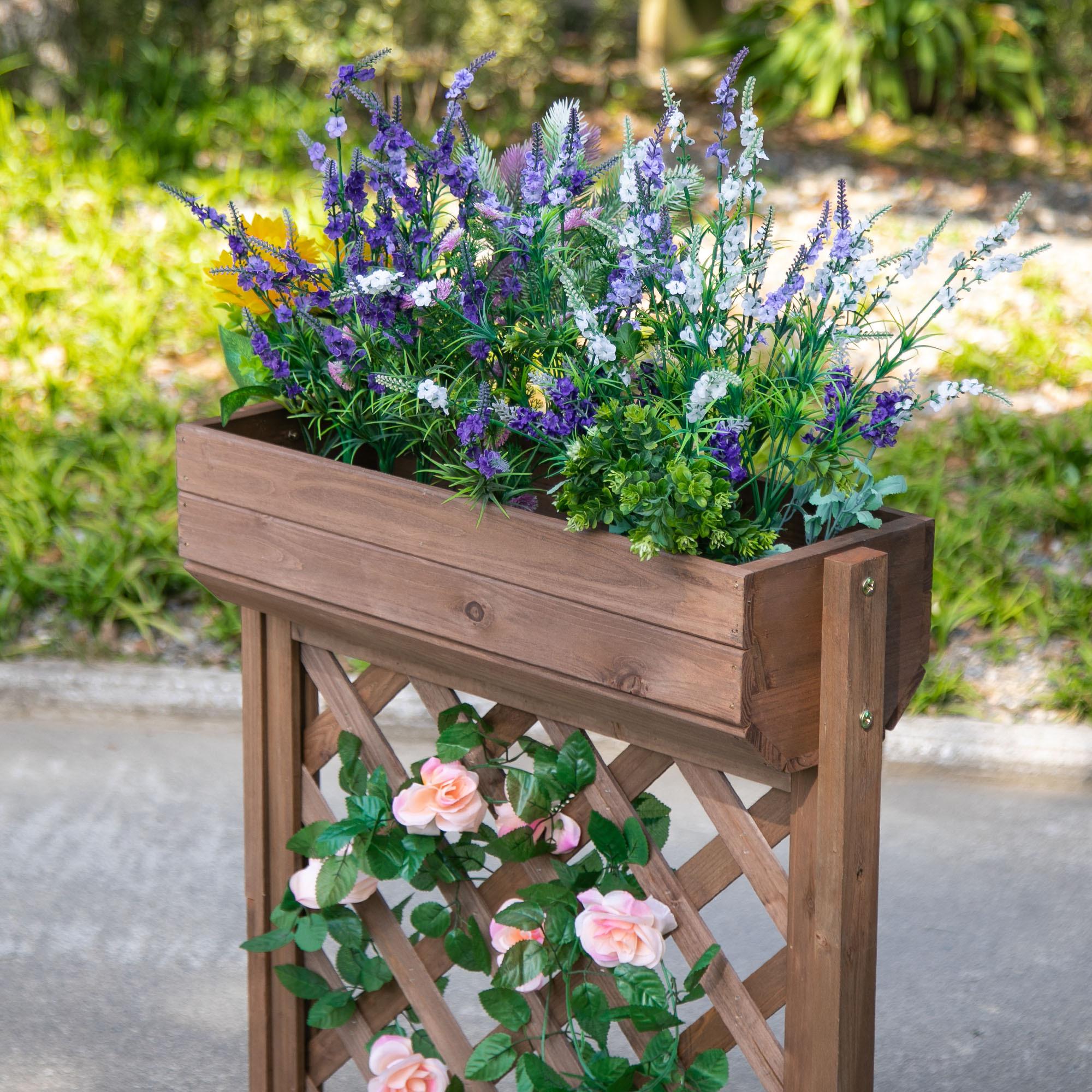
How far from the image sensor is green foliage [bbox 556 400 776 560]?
126 centimetres

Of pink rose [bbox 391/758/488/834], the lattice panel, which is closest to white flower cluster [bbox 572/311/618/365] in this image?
the lattice panel

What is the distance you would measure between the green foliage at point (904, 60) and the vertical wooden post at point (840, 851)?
22.8 ft

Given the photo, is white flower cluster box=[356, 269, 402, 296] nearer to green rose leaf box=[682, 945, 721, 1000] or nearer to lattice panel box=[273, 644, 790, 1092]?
lattice panel box=[273, 644, 790, 1092]

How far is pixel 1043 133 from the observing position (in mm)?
7809

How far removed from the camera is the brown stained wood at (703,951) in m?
1.49

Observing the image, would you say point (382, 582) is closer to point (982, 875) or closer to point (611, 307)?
point (611, 307)

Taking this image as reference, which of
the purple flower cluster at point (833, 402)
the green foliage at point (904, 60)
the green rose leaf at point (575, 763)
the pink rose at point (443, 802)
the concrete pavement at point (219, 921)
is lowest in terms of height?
the concrete pavement at point (219, 921)

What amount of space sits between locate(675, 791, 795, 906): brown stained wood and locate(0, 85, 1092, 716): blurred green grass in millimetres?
1939

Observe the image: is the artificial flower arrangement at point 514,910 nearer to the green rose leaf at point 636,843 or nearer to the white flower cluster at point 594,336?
the green rose leaf at point 636,843

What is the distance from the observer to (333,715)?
1754 mm

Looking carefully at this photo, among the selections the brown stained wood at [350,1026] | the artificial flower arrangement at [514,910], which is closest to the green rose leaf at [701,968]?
the artificial flower arrangement at [514,910]

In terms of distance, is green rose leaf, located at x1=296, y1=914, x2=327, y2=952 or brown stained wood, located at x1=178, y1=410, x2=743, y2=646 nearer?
brown stained wood, located at x1=178, y1=410, x2=743, y2=646

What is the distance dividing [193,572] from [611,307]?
25.7 inches

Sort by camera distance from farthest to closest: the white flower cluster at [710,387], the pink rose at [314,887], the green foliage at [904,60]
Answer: the green foliage at [904,60]
the pink rose at [314,887]
the white flower cluster at [710,387]
